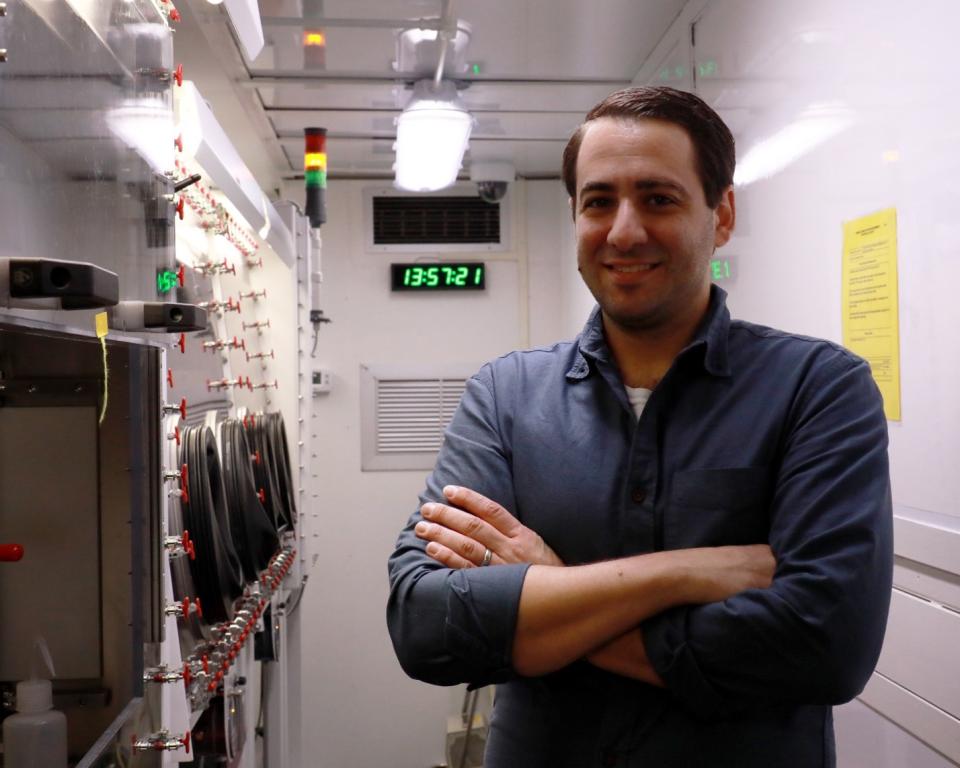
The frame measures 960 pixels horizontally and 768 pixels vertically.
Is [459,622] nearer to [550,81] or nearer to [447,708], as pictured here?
[550,81]

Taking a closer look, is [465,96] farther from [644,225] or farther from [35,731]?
[35,731]

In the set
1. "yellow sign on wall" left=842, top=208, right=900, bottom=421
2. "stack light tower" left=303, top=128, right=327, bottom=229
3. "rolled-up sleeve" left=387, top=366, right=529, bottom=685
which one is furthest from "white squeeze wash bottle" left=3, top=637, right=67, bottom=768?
"stack light tower" left=303, top=128, right=327, bottom=229

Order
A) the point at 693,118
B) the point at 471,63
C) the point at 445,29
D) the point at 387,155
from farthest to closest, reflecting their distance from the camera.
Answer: the point at 387,155
the point at 471,63
the point at 445,29
the point at 693,118

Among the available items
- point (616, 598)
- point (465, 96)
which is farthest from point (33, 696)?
point (465, 96)

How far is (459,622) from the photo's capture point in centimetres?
117

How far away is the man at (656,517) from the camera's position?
112cm

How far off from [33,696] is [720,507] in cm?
110

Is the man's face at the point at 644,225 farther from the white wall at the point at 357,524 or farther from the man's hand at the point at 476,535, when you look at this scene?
the white wall at the point at 357,524

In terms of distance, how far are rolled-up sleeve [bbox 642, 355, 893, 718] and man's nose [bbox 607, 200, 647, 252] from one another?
37 cm

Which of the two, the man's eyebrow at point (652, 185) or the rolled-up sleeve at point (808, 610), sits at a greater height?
the man's eyebrow at point (652, 185)

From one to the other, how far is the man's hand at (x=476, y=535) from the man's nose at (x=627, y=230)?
42 centimetres

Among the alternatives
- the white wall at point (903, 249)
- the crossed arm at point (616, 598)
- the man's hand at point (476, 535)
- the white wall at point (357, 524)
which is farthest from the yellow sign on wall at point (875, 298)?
the white wall at point (357, 524)

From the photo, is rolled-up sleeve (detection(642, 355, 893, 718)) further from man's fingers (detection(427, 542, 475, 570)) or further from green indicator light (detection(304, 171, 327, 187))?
green indicator light (detection(304, 171, 327, 187))

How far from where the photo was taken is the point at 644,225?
4.25 ft
